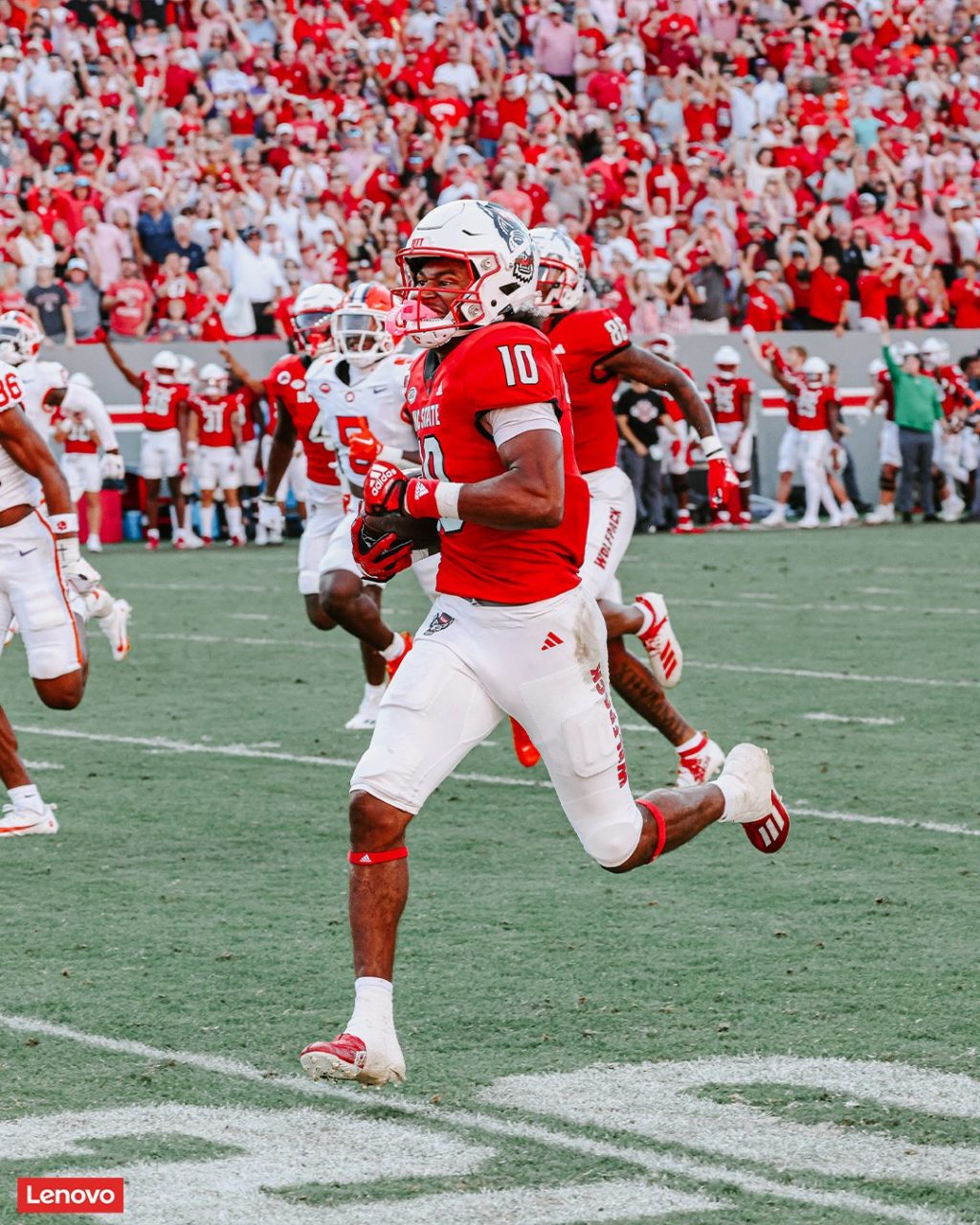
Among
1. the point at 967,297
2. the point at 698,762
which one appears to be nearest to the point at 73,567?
the point at 698,762

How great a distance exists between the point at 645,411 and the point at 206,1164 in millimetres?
16337

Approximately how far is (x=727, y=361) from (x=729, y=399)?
0.36 m

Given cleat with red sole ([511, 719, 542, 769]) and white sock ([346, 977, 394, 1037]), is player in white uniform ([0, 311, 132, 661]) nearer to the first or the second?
cleat with red sole ([511, 719, 542, 769])

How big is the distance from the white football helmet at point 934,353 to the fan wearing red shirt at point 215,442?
6.87 metres

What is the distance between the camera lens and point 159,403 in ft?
61.6

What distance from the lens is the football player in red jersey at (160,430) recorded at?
18734 millimetres

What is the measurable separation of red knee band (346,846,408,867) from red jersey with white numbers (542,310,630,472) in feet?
11.1

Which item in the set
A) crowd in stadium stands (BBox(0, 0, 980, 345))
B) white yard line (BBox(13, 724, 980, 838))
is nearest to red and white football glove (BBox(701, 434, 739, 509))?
white yard line (BBox(13, 724, 980, 838))

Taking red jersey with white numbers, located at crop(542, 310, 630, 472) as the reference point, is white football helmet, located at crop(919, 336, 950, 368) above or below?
below

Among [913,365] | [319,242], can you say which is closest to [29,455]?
[319,242]

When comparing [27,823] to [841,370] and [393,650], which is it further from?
[841,370]

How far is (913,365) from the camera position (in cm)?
2059

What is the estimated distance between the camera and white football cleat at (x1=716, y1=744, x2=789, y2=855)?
5.11m

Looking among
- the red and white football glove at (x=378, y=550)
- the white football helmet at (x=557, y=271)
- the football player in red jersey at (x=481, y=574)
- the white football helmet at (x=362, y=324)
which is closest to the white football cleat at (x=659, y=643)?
the white football helmet at (x=557, y=271)
